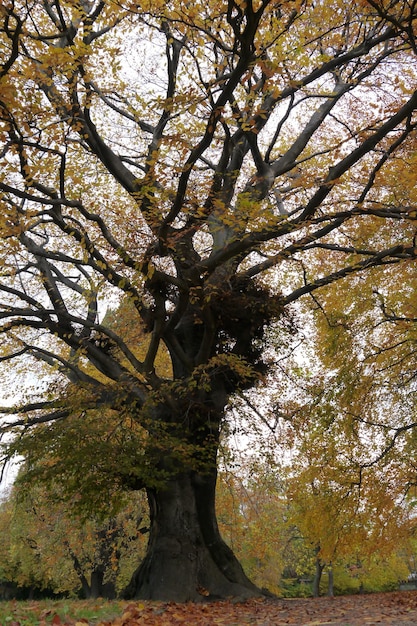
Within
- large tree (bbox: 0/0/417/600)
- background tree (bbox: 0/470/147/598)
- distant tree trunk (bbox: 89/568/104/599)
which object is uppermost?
large tree (bbox: 0/0/417/600)

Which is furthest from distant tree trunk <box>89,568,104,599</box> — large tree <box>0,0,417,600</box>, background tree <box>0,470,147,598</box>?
Answer: large tree <box>0,0,417,600</box>

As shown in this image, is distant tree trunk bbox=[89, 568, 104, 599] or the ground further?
distant tree trunk bbox=[89, 568, 104, 599]

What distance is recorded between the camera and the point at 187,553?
8992 millimetres

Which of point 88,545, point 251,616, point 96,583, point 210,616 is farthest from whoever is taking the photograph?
point 96,583

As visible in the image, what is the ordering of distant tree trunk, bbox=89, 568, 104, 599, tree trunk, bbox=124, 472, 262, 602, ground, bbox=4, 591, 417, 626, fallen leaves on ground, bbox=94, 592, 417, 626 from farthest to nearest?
distant tree trunk, bbox=89, 568, 104, 599 < tree trunk, bbox=124, 472, 262, 602 < fallen leaves on ground, bbox=94, 592, 417, 626 < ground, bbox=4, 591, 417, 626

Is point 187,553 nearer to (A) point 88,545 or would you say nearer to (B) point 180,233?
(B) point 180,233

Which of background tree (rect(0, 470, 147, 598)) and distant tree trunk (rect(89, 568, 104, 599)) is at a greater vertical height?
background tree (rect(0, 470, 147, 598))

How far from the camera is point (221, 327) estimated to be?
1055cm

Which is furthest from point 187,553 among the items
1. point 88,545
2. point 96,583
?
point 96,583

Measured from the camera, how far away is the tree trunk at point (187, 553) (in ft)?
28.5

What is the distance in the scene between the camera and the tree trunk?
28.5 feet

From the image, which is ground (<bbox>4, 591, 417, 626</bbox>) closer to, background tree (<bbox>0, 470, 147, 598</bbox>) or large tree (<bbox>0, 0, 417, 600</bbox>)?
large tree (<bbox>0, 0, 417, 600</bbox>)

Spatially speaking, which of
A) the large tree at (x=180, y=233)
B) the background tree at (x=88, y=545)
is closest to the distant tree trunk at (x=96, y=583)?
the background tree at (x=88, y=545)

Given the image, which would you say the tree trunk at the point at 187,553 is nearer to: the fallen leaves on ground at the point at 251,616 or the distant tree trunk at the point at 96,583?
the fallen leaves on ground at the point at 251,616
